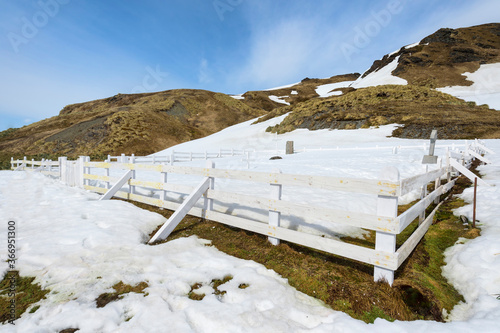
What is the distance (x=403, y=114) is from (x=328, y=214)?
131ft

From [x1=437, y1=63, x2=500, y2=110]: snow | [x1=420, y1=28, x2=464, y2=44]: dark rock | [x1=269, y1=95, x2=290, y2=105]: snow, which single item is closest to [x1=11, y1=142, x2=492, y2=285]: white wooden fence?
[x1=437, y1=63, x2=500, y2=110]: snow

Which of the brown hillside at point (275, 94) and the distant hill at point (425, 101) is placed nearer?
the distant hill at point (425, 101)

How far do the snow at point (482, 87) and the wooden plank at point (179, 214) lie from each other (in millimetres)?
57231

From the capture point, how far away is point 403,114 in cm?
3584

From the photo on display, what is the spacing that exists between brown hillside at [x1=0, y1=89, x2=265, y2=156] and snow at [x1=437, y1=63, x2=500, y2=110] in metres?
60.6

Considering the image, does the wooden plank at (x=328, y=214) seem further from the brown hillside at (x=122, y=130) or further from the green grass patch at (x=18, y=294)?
the brown hillside at (x=122, y=130)

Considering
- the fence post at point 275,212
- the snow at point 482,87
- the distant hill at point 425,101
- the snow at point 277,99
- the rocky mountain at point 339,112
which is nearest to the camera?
the fence post at point 275,212

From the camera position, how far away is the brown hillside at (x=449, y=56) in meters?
62.3

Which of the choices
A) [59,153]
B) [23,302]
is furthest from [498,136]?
[59,153]

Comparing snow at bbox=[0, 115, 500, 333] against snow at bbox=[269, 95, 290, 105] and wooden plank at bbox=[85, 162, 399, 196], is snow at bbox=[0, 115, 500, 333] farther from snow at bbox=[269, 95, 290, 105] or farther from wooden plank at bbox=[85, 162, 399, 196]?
snow at bbox=[269, 95, 290, 105]

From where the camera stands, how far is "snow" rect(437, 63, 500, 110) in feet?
148

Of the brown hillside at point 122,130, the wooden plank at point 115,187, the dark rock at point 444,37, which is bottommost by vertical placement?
the wooden plank at point 115,187

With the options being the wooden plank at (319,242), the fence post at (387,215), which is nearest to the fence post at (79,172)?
the wooden plank at (319,242)

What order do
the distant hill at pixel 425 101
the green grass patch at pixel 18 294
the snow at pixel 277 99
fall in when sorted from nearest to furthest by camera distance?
the green grass patch at pixel 18 294
the distant hill at pixel 425 101
the snow at pixel 277 99
